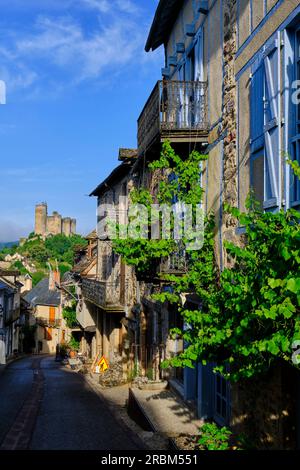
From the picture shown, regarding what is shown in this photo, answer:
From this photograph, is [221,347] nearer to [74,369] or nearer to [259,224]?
[259,224]

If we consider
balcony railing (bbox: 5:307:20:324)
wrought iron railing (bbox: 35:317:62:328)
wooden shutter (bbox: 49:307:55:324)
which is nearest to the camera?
balcony railing (bbox: 5:307:20:324)

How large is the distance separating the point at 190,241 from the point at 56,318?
47.2 metres

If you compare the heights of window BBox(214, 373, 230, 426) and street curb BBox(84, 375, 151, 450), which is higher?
window BBox(214, 373, 230, 426)

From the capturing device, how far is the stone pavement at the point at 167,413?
1013 cm

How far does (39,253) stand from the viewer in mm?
120438

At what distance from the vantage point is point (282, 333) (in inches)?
173

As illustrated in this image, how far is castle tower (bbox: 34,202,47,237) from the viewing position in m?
137

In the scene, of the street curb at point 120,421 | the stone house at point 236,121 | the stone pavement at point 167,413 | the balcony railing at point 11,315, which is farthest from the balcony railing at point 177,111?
the balcony railing at point 11,315

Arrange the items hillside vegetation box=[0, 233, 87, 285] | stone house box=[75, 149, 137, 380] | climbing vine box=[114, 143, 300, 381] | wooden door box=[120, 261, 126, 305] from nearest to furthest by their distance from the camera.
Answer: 1. climbing vine box=[114, 143, 300, 381]
2. stone house box=[75, 149, 137, 380]
3. wooden door box=[120, 261, 126, 305]
4. hillside vegetation box=[0, 233, 87, 285]

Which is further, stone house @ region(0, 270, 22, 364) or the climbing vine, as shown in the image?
stone house @ region(0, 270, 22, 364)

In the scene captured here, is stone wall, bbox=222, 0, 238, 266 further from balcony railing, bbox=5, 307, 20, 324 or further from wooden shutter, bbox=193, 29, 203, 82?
balcony railing, bbox=5, 307, 20, 324

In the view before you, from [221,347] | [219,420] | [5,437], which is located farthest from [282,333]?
[5,437]

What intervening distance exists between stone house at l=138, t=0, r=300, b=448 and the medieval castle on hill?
128 metres

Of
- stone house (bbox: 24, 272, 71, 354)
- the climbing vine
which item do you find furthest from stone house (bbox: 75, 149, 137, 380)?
stone house (bbox: 24, 272, 71, 354)
